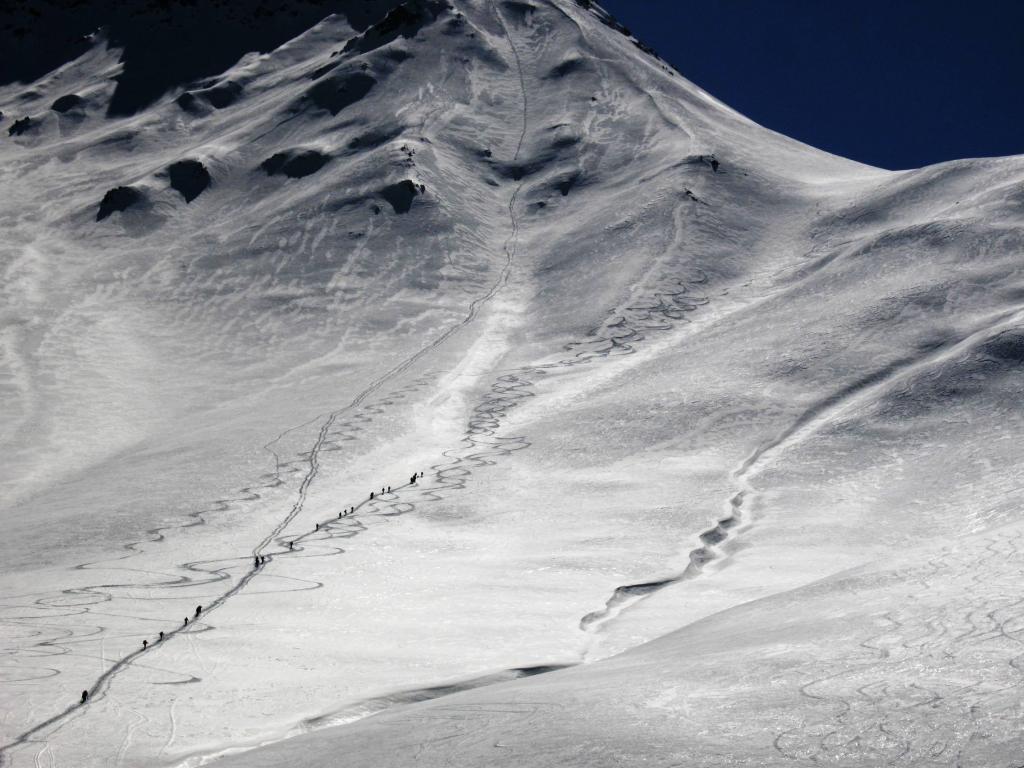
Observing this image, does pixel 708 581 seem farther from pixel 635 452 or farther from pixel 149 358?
pixel 149 358

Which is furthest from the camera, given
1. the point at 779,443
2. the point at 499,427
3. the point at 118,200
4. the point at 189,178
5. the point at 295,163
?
the point at 189,178

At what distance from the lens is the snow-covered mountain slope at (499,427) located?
41.9 feet

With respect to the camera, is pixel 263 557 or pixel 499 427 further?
pixel 499 427

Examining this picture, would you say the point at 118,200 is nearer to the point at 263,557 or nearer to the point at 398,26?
the point at 398,26

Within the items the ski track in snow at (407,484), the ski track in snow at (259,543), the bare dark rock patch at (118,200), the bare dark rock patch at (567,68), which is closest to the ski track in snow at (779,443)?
the ski track in snow at (407,484)

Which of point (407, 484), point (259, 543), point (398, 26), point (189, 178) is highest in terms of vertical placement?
point (398, 26)

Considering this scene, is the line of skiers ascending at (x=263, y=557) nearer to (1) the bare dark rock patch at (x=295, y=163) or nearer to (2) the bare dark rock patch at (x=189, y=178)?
(1) the bare dark rock patch at (x=295, y=163)

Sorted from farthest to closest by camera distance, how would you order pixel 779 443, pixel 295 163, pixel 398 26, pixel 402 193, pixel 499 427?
pixel 398 26, pixel 295 163, pixel 402 193, pixel 499 427, pixel 779 443

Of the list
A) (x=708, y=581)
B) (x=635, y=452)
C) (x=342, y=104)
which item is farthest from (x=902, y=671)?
(x=342, y=104)

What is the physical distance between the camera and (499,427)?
41938 millimetres

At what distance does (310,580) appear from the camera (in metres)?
24.4

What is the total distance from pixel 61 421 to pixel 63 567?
72.0 feet

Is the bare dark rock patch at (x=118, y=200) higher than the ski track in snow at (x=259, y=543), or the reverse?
the bare dark rock patch at (x=118, y=200)

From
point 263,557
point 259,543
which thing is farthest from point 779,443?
point 263,557
